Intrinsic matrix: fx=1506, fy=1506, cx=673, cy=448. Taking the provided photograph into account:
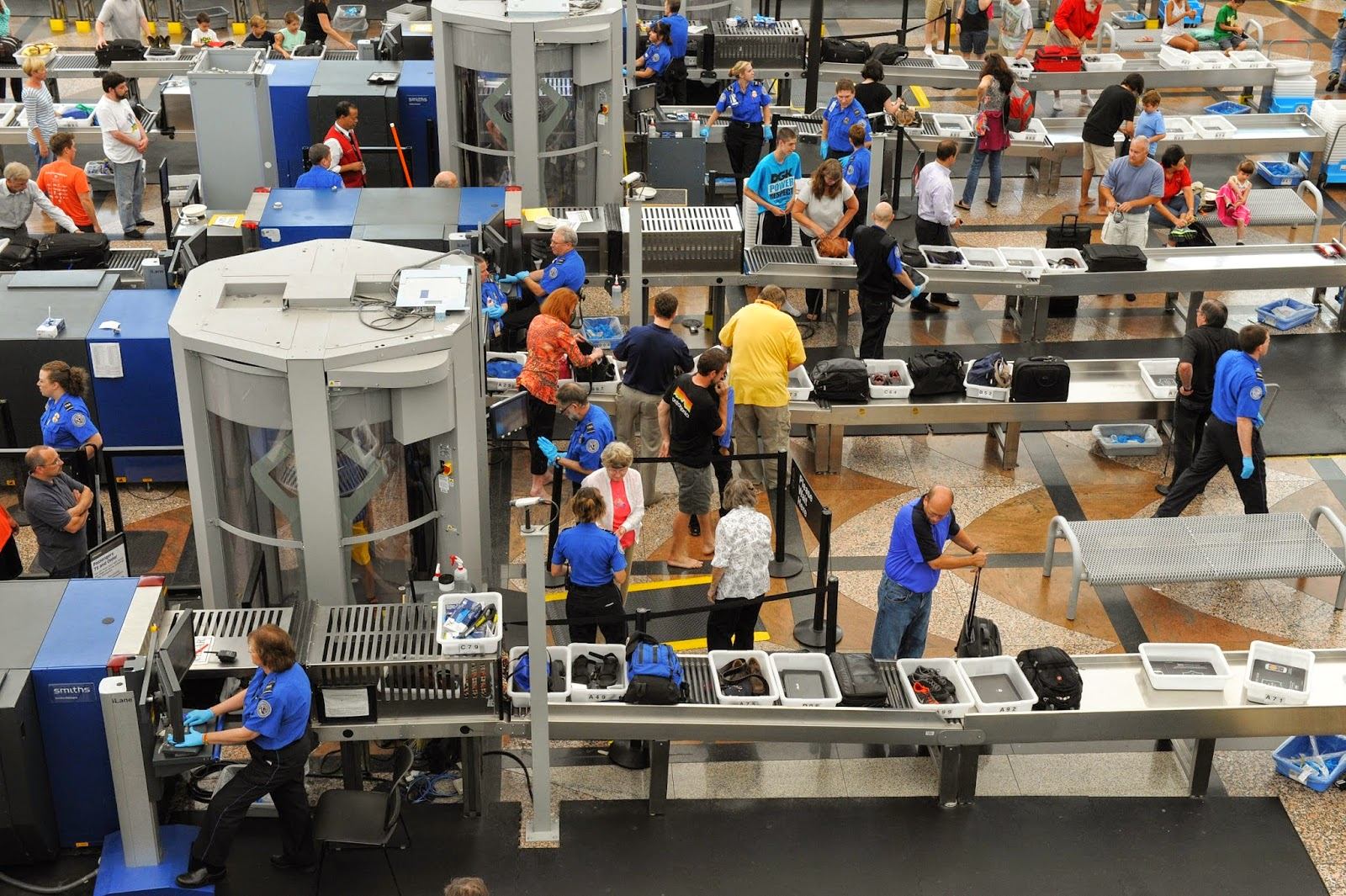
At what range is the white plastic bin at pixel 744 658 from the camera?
7.90 m

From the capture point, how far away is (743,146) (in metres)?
15.5

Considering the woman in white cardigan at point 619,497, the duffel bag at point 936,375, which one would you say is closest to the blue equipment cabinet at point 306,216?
the woman in white cardigan at point 619,497

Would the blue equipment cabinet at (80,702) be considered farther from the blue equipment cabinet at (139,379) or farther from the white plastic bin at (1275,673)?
the white plastic bin at (1275,673)

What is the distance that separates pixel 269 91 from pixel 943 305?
6564 millimetres

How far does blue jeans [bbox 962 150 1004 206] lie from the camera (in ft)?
51.6

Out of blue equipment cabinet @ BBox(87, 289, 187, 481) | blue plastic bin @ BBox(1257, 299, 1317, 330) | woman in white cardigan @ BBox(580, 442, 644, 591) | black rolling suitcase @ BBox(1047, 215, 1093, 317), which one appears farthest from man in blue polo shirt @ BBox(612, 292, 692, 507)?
blue plastic bin @ BBox(1257, 299, 1317, 330)

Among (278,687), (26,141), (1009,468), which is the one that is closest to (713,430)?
(1009,468)

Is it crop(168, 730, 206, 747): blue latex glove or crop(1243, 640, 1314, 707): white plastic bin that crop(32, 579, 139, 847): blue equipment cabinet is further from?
crop(1243, 640, 1314, 707): white plastic bin

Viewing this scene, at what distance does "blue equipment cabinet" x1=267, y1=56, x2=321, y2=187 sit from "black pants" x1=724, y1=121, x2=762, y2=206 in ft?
13.8

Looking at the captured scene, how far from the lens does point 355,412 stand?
25.5 ft

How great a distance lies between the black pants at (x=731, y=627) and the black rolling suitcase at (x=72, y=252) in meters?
6.47

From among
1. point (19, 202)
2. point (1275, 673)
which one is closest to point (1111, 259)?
point (1275, 673)

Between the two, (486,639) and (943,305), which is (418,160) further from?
(486,639)

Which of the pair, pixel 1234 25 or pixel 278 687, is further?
pixel 1234 25
